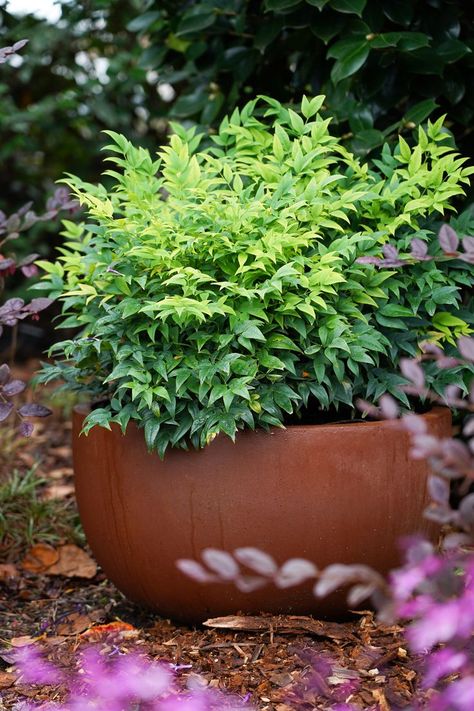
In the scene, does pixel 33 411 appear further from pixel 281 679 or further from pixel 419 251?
pixel 419 251

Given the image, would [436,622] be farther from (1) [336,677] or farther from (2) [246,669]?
(2) [246,669]

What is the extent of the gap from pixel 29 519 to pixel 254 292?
145cm

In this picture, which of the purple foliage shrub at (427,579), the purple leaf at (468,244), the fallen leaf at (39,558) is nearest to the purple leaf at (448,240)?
the purple leaf at (468,244)

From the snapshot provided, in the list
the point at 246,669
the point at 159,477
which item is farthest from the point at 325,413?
the point at 246,669

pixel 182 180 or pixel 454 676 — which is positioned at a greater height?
pixel 182 180

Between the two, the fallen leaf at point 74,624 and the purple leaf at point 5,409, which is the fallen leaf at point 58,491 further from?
the purple leaf at point 5,409

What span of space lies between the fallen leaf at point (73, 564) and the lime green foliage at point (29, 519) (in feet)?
0.18

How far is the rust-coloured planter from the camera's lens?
6.41ft

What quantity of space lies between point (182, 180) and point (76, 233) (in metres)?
0.50

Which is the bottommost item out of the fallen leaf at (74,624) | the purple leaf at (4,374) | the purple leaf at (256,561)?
the fallen leaf at (74,624)

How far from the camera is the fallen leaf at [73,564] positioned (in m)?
2.70

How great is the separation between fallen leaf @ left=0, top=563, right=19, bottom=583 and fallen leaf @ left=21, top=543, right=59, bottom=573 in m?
0.03

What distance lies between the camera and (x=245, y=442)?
1966mm

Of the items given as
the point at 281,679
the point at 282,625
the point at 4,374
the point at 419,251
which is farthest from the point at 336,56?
the point at 281,679
